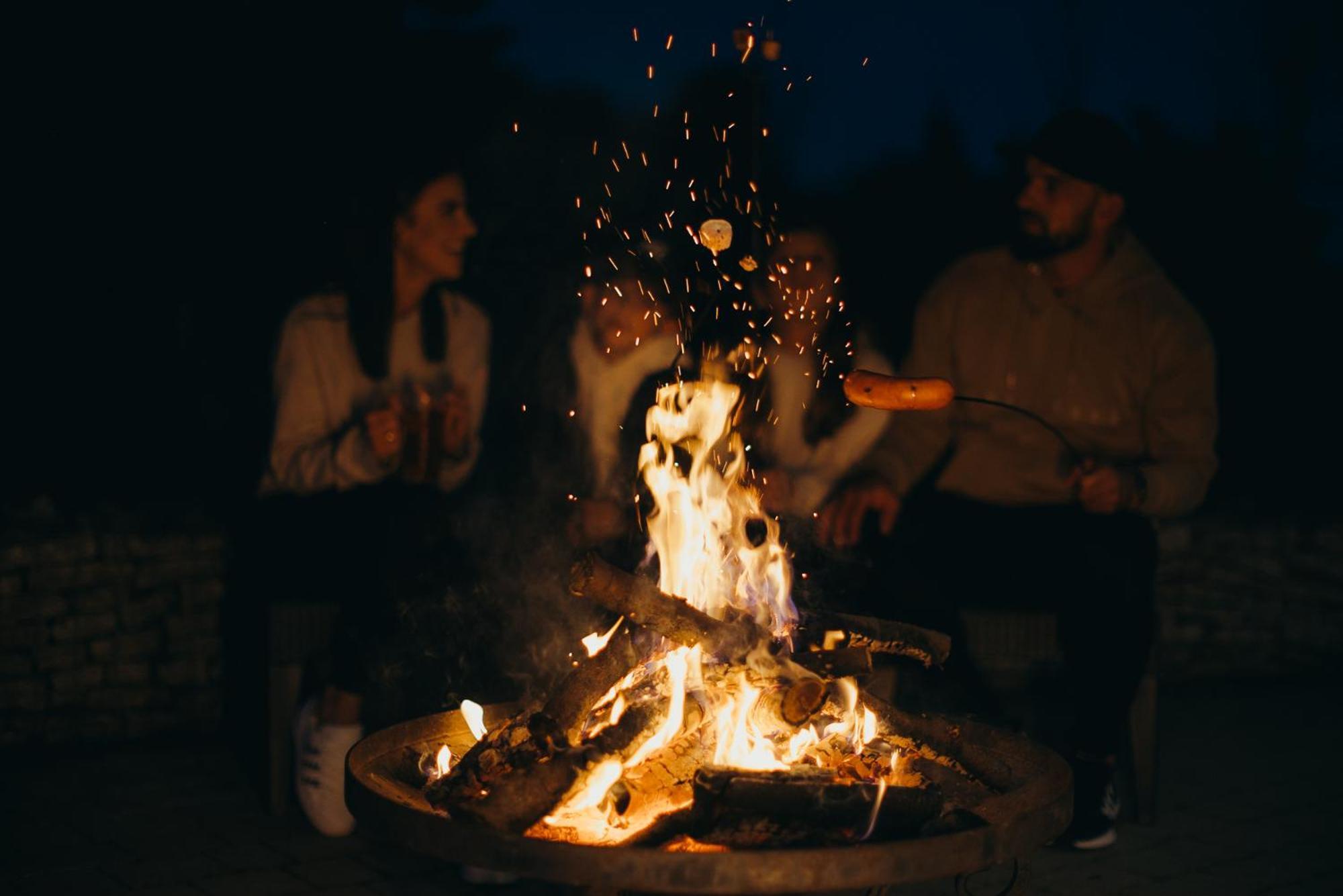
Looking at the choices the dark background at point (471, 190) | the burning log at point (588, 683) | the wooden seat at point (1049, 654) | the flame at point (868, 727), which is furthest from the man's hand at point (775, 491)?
the burning log at point (588, 683)

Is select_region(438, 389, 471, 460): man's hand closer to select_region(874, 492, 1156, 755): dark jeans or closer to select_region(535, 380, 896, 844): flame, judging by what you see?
select_region(535, 380, 896, 844): flame

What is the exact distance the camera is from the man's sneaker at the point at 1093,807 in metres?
4.09

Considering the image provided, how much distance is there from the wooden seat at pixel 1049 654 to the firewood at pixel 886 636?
1.21 metres

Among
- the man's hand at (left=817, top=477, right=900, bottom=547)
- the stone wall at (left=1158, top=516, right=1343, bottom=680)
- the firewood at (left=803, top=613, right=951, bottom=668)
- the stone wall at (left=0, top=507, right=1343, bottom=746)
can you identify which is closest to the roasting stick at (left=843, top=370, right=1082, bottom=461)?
the firewood at (left=803, top=613, right=951, bottom=668)

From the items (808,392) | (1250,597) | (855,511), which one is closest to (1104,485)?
(855,511)

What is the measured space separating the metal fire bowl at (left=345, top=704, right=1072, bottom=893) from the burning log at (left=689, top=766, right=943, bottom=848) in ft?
0.32

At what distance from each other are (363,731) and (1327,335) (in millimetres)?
7114

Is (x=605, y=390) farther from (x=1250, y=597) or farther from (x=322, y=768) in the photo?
(x=1250, y=597)

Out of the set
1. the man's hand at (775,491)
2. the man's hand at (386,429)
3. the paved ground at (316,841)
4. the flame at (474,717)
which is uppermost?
the man's hand at (386,429)

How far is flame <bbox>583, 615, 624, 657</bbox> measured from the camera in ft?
9.62

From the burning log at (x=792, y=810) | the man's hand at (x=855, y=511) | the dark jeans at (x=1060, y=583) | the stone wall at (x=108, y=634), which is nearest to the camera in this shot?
the burning log at (x=792, y=810)

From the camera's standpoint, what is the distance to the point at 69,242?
251 inches

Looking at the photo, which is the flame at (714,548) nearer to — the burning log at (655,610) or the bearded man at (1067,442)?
the burning log at (655,610)

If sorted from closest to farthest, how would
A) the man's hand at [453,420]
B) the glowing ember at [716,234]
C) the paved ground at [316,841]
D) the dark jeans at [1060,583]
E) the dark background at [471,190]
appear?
1. the paved ground at [316,841]
2. the dark jeans at [1060,583]
3. the man's hand at [453,420]
4. the glowing ember at [716,234]
5. the dark background at [471,190]
